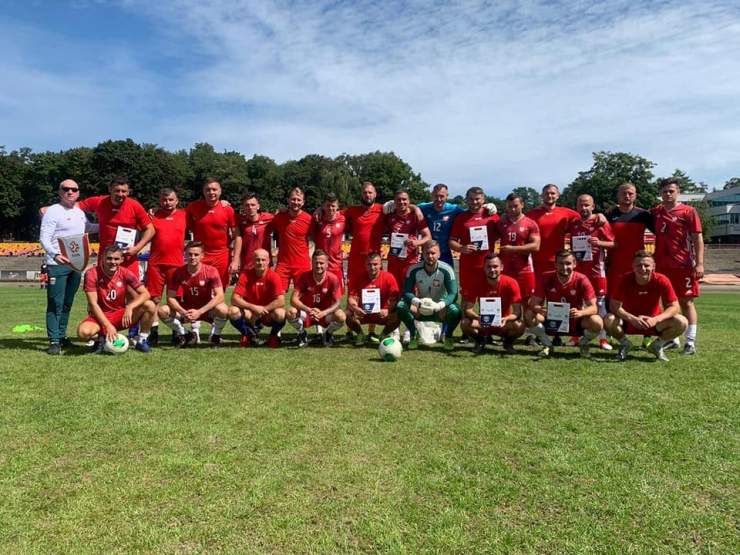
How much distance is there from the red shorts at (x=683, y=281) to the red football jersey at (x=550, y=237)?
4.91 ft

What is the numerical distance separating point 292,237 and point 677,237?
5.59 m

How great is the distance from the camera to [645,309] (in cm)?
654

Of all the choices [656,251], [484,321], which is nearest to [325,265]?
[484,321]

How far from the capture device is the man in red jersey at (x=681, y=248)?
6.90m

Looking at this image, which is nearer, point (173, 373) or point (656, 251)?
point (173, 373)

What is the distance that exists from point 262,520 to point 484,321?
4.74 meters

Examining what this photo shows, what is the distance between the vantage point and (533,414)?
13.4ft

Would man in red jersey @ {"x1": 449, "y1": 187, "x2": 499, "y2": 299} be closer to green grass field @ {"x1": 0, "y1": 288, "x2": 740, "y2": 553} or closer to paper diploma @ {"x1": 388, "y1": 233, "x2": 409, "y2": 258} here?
paper diploma @ {"x1": 388, "y1": 233, "x2": 409, "y2": 258}

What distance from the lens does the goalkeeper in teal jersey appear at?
7.12 meters

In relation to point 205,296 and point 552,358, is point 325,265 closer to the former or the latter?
point 205,296

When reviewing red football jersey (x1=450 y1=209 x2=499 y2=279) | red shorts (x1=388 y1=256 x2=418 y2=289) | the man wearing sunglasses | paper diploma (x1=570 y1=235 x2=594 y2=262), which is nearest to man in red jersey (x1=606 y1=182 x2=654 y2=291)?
paper diploma (x1=570 y1=235 x2=594 y2=262)

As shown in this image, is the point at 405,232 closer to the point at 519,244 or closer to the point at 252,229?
the point at 519,244

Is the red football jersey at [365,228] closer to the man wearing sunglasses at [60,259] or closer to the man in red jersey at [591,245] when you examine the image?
the man in red jersey at [591,245]

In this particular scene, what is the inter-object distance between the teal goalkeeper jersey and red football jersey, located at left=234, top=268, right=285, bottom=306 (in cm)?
187
